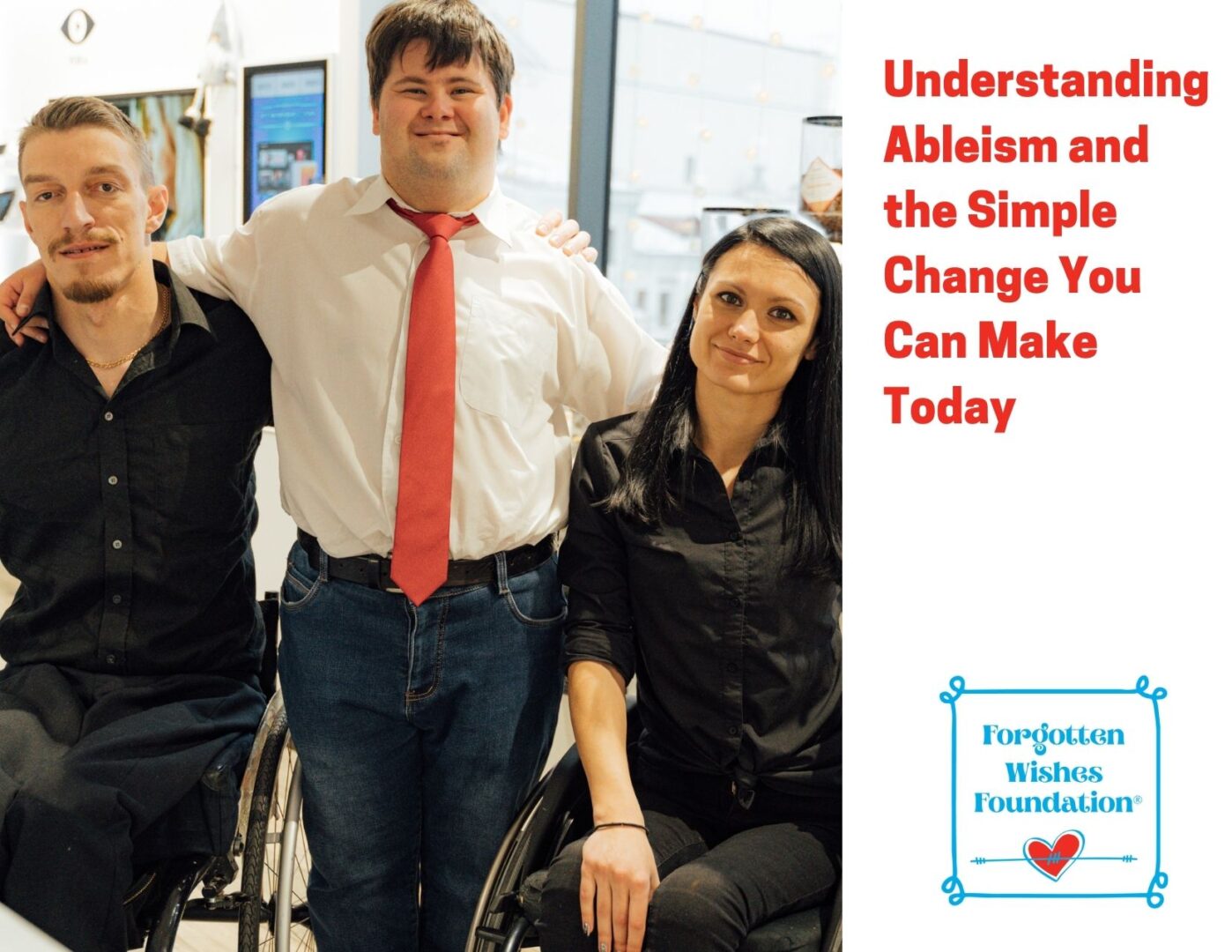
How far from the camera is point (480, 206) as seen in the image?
202 cm

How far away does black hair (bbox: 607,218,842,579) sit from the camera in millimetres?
1866

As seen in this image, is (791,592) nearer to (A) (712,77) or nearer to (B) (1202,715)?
(B) (1202,715)

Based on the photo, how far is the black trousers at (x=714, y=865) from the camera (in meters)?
1.66

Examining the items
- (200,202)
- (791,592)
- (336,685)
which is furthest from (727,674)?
(200,202)

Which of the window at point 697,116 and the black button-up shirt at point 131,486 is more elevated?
the window at point 697,116

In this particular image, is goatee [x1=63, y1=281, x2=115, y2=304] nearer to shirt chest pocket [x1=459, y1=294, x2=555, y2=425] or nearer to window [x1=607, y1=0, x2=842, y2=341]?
shirt chest pocket [x1=459, y1=294, x2=555, y2=425]

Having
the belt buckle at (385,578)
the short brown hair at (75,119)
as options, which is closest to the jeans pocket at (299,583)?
the belt buckle at (385,578)

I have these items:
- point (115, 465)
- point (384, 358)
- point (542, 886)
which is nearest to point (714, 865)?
point (542, 886)

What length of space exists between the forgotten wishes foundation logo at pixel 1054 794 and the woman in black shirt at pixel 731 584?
0.57 metres

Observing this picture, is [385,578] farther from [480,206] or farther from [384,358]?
[480,206]

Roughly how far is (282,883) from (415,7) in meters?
1.39

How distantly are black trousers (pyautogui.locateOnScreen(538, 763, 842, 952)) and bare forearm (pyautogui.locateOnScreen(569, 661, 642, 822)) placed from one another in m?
0.07

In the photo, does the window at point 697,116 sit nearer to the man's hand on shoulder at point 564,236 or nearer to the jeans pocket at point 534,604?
the man's hand on shoulder at point 564,236

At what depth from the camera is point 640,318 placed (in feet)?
12.9
